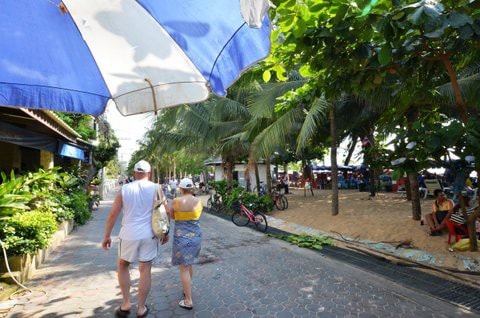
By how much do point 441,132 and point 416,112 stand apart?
570 cm

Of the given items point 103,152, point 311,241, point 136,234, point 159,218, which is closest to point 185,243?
point 159,218

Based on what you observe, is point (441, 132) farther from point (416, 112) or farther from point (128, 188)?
point (416, 112)

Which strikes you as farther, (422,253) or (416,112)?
(416,112)

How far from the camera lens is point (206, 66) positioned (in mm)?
2838

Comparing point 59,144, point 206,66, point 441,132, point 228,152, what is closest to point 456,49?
point 441,132

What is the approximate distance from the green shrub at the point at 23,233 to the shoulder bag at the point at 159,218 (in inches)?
101

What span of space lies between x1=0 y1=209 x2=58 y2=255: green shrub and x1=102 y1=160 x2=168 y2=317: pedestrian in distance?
213 cm

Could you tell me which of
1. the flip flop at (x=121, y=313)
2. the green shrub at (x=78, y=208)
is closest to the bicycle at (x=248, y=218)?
the green shrub at (x=78, y=208)

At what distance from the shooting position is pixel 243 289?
4977 millimetres

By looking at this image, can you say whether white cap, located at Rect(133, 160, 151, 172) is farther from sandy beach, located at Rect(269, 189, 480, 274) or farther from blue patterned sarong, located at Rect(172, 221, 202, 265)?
sandy beach, located at Rect(269, 189, 480, 274)

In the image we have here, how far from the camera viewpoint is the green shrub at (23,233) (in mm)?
5123

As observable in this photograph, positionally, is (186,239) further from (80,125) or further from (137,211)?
(80,125)

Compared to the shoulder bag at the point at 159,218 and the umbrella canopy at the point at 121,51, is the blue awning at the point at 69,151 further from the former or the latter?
the umbrella canopy at the point at 121,51

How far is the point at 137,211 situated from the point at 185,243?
0.78 m
